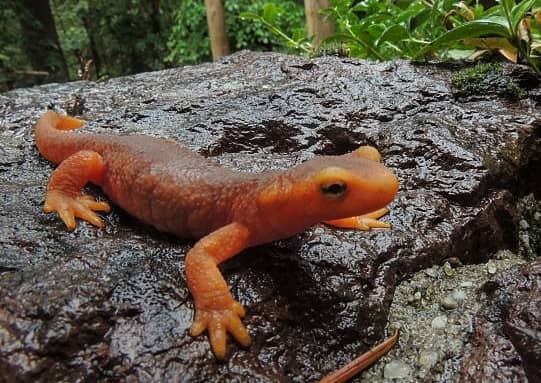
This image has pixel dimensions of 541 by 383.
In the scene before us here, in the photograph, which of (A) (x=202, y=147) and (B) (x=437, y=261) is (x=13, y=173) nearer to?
(A) (x=202, y=147)

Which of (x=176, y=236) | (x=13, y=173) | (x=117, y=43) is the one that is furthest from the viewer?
(x=117, y=43)

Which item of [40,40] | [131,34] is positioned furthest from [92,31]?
[40,40]

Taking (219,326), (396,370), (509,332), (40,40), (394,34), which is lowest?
(396,370)

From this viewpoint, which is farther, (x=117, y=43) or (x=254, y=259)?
(x=117, y=43)

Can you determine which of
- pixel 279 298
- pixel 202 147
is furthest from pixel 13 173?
pixel 279 298

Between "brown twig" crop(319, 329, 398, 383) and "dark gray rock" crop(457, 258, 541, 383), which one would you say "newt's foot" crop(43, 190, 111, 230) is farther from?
"dark gray rock" crop(457, 258, 541, 383)

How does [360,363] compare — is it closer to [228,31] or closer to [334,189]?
[334,189]

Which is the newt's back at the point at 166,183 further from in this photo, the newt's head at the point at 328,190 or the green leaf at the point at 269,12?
the green leaf at the point at 269,12

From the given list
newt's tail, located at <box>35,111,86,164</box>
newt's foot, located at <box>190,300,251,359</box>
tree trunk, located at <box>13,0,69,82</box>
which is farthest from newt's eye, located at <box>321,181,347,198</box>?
tree trunk, located at <box>13,0,69,82</box>
